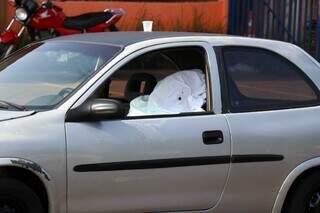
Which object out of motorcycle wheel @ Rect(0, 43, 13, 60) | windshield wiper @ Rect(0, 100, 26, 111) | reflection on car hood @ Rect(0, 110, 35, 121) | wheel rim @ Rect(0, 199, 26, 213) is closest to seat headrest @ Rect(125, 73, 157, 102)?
windshield wiper @ Rect(0, 100, 26, 111)

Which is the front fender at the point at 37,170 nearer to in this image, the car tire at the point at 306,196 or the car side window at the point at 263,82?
the car side window at the point at 263,82

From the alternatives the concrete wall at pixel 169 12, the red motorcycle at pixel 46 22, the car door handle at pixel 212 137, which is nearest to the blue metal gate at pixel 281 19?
the concrete wall at pixel 169 12

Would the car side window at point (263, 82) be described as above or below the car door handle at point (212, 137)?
above

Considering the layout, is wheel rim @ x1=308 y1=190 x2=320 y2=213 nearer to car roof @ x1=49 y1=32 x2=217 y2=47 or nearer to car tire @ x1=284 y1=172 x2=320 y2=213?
car tire @ x1=284 y1=172 x2=320 y2=213

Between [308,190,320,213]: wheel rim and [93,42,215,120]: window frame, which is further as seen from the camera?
[308,190,320,213]: wheel rim

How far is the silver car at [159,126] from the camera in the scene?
4.62 m

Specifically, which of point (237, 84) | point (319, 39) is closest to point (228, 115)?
point (237, 84)

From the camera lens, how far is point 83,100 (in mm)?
4766

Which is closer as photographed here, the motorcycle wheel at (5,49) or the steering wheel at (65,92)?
the steering wheel at (65,92)

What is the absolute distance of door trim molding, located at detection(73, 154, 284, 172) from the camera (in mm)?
4688

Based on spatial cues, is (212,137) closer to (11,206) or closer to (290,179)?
(290,179)

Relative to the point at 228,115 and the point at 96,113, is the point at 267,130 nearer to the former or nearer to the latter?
the point at 228,115

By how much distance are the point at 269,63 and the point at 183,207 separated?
4.37 feet

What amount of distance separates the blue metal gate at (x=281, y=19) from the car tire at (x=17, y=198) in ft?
38.7
